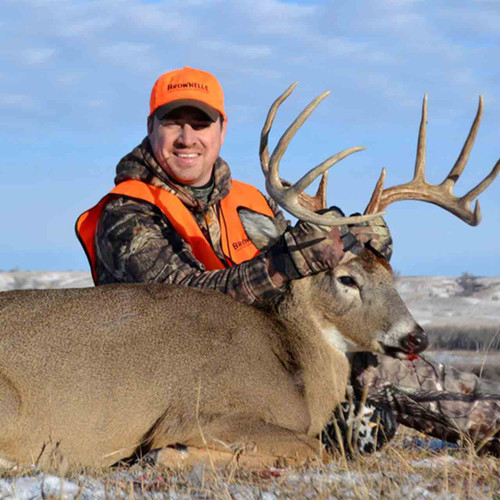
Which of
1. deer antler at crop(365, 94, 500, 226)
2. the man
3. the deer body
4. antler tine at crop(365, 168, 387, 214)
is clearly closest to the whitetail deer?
the deer body

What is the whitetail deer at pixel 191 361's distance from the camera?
4191 millimetres

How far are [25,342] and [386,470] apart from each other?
5.84 ft

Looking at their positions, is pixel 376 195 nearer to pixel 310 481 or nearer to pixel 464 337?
pixel 310 481

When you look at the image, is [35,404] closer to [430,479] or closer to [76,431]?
[76,431]

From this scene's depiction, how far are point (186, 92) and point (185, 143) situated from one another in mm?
348

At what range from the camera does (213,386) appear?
438cm

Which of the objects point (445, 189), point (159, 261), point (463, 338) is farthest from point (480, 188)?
point (463, 338)

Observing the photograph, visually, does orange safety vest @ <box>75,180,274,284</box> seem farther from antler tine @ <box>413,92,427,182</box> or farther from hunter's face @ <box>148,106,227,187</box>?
antler tine @ <box>413,92,427,182</box>

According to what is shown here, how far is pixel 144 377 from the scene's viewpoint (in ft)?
14.2

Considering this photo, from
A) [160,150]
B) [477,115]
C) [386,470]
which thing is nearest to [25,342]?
[386,470]

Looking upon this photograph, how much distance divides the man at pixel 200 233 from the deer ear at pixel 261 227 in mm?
160

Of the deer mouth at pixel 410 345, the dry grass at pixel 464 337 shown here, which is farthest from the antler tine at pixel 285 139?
the dry grass at pixel 464 337

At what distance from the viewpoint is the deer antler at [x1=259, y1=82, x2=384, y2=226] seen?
15.4 feet

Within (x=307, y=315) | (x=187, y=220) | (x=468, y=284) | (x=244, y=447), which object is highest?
(x=187, y=220)
